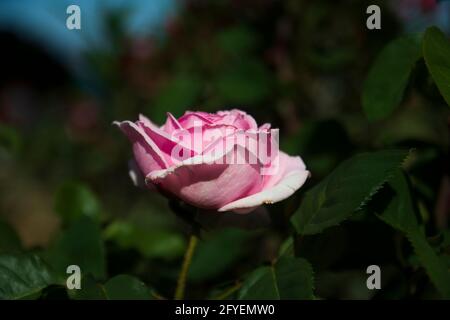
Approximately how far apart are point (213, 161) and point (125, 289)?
18 centimetres

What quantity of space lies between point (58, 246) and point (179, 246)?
0.26 m

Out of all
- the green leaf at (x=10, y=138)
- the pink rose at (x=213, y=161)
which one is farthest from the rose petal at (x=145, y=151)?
the green leaf at (x=10, y=138)

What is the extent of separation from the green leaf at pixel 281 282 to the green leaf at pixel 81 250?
0.23 m

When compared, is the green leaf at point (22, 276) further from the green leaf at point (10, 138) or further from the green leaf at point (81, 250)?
the green leaf at point (10, 138)

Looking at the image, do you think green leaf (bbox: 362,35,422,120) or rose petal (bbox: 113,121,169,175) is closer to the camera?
rose petal (bbox: 113,121,169,175)

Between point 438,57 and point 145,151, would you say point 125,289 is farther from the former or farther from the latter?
point 438,57

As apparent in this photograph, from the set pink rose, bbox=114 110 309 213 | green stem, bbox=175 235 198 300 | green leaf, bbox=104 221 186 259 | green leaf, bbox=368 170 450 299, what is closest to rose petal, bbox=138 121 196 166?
pink rose, bbox=114 110 309 213

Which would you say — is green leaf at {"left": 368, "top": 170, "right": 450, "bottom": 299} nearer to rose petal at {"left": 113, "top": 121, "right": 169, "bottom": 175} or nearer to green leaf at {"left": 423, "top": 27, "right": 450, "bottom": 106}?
green leaf at {"left": 423, "top": 27, "right": 450, "bottom": 106}

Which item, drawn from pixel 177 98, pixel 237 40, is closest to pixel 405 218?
pixel 177 98

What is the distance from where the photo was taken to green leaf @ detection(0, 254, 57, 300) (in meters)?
0.59

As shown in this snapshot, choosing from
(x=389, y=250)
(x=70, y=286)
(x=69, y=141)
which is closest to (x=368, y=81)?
(x=389, y=250)

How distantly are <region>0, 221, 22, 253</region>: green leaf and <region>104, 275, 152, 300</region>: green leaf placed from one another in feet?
0.68

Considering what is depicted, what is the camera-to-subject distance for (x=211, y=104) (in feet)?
4.10
